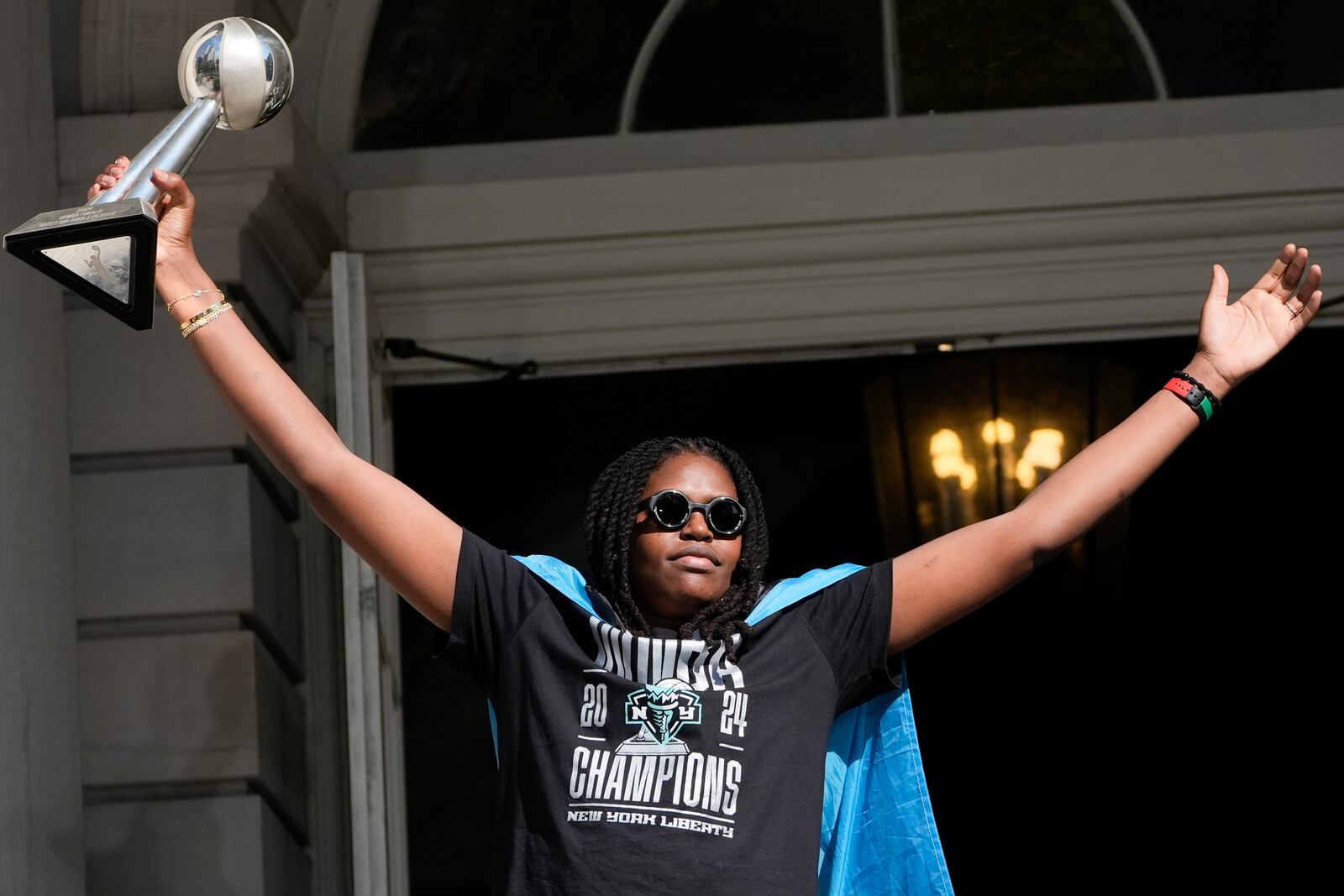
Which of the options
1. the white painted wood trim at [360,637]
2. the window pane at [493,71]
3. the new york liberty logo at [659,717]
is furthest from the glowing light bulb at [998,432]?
the new york liberty logo at [659,717]

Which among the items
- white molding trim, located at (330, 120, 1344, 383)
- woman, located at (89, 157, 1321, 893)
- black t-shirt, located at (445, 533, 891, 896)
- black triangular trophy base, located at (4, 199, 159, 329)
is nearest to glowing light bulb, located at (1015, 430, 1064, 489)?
white molding trim, located at (330, 120, 1344, 383)

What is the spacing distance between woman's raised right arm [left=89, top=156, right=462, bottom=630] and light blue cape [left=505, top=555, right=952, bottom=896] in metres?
0.21

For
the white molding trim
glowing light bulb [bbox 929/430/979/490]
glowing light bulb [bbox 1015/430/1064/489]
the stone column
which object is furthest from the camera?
glowing light bulb [bbox 929/430/979/490]

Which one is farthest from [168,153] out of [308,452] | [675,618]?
[675,618]

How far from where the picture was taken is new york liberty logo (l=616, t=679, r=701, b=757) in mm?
2828

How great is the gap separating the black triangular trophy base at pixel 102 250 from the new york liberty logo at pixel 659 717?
896 millimetres

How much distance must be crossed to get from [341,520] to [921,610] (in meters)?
0.90

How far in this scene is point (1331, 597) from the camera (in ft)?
26.2

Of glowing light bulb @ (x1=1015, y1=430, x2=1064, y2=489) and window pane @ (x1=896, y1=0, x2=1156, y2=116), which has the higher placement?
window pane @ (x1=896, y1=0, x2=1156, y2=116)

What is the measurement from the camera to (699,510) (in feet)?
9.89

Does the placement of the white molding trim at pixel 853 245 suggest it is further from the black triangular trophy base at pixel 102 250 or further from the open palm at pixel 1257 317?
the black triangular trophy base at pixel 102 250

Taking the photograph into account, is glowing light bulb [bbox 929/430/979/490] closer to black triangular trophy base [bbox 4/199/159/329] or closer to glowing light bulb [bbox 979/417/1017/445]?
glowing light bulb [bbox 979/417/1017/445]

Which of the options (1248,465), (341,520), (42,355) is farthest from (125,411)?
(1248,465)

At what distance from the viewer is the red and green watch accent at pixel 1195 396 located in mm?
3008
